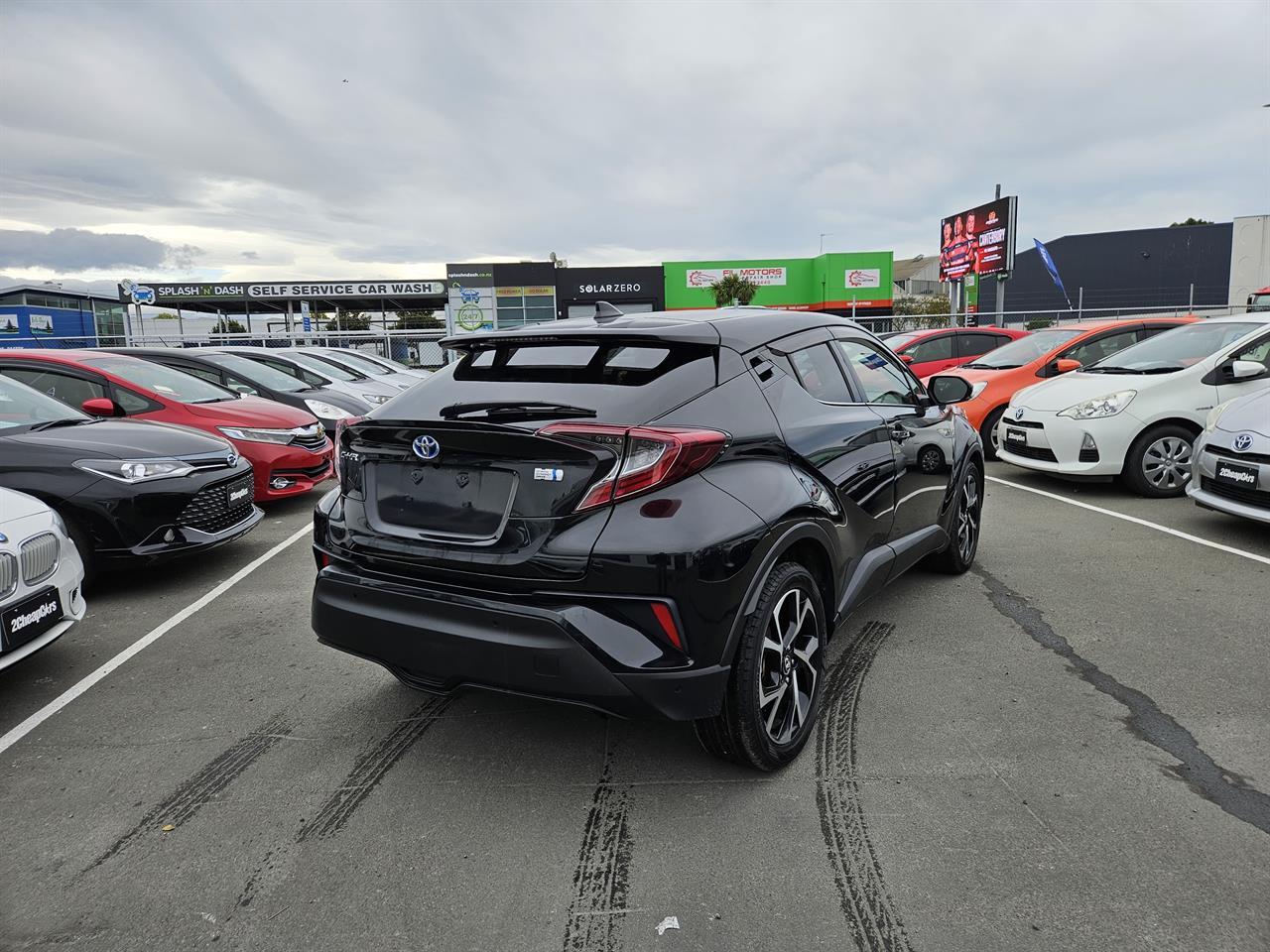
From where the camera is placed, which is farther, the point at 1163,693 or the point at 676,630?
the point at 1163,693

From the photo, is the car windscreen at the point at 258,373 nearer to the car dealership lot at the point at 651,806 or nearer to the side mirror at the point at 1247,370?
the car dealership lot at the point at 651,806

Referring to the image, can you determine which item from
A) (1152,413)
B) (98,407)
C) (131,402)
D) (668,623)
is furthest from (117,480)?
(1152,413)

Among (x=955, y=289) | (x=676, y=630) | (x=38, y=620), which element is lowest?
(x=38, y=620)

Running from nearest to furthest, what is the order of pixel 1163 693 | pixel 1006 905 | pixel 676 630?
pixel 1006 905, pixel 676 630, pixel 1163 693

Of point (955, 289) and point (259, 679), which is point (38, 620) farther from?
point (955, 289)

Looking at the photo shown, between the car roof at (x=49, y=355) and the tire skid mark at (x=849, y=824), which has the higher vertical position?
the car roof at (x=49, y=355)

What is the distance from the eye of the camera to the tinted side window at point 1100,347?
395 inches

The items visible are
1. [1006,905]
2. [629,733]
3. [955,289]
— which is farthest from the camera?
[955,289]

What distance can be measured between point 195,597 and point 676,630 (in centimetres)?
391

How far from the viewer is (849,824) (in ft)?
8.63

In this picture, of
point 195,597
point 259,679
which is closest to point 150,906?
point 259,679

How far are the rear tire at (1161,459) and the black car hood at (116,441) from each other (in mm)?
7618

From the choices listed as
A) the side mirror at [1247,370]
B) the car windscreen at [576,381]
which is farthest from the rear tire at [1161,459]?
the car windscreen at [576,381]

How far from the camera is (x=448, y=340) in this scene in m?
3.26
